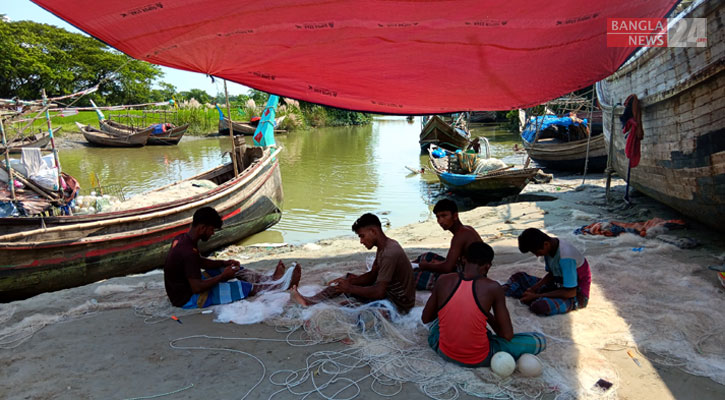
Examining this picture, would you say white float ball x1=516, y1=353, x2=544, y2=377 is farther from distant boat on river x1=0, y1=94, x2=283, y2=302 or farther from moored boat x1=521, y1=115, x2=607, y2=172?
moored boat x1=521, y1=115, x2=607, y2=172

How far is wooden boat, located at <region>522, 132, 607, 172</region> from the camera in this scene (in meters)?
13.1

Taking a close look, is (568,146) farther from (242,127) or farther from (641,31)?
(242,127)

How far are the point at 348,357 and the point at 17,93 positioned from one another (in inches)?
1600

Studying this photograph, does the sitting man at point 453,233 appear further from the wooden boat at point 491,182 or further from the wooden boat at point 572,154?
the wooden boat at point 572,154

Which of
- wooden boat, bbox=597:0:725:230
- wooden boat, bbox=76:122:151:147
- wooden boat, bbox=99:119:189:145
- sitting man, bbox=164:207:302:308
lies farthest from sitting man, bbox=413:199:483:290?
wooden boat, bbox=99:119:189:145

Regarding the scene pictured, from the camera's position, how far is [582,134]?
48.5 feet

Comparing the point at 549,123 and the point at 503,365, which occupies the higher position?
the point at 549,123

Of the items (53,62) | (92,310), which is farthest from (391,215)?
(53,62)

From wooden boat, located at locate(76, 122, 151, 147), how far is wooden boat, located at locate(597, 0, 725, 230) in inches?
1063

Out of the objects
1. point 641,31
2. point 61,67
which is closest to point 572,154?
point 641,31

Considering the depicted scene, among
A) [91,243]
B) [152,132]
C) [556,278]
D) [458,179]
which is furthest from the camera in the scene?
[152,132]

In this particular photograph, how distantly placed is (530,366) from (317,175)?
50.9 feet

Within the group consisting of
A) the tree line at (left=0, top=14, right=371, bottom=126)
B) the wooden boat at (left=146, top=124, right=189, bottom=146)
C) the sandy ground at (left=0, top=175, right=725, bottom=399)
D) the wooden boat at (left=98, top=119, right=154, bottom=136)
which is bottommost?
the sandy ground at (left=0, top=175, right=725, bottom=399)

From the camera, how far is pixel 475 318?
2.70 meters
